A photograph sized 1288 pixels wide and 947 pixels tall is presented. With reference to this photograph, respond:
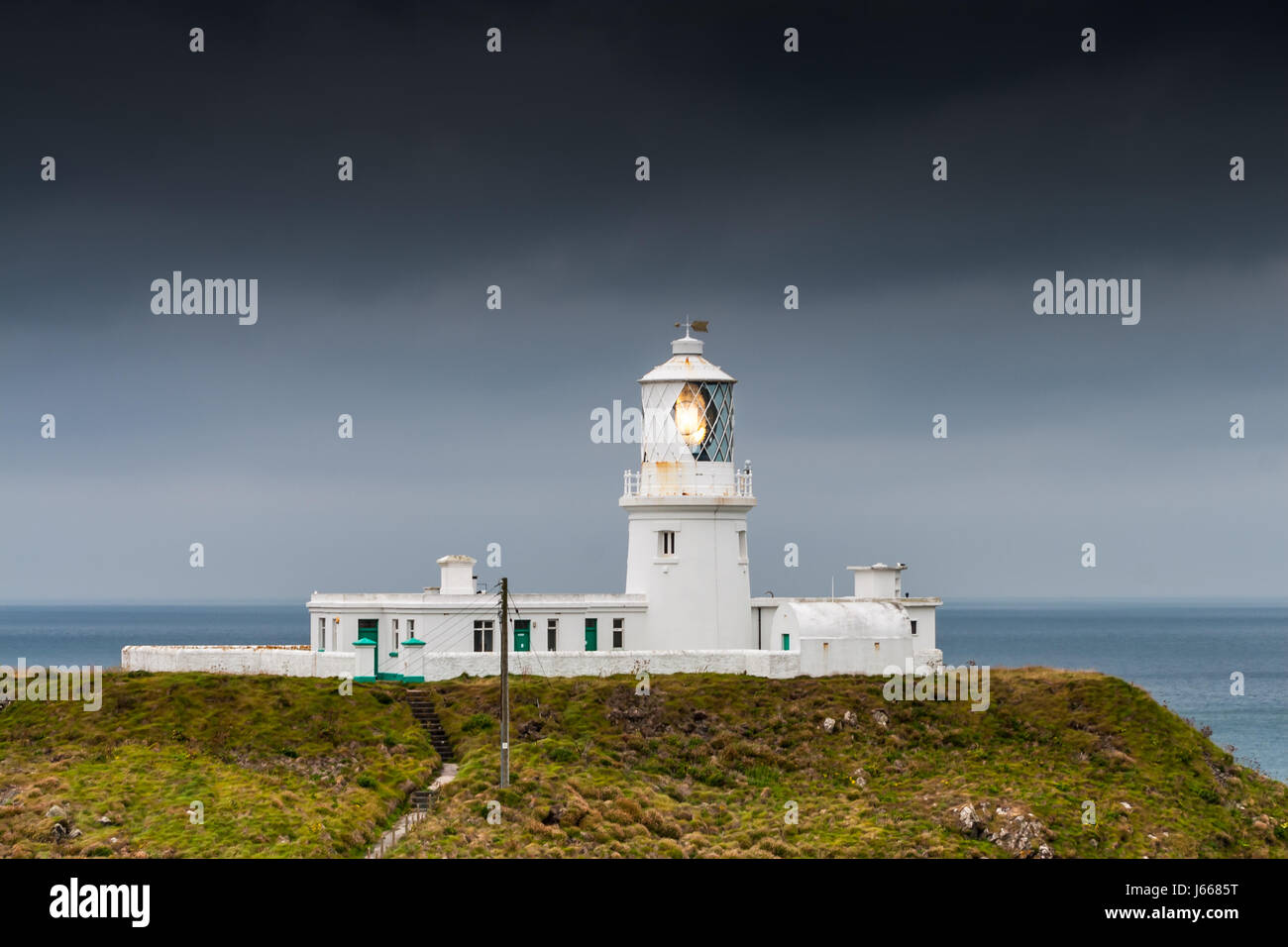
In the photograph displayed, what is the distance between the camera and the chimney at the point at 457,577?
5594 centimetres

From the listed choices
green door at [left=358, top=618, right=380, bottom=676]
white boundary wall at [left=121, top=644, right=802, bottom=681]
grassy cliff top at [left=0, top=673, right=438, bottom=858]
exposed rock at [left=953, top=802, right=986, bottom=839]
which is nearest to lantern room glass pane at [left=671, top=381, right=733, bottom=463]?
white boundary wall at [left=121, top=644, right=802, bottom=681]

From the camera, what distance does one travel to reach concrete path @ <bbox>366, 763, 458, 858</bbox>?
40938 millimetres

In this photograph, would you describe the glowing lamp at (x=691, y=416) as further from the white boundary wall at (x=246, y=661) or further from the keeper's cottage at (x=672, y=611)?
the white boundary wall at (x=246, y=661)

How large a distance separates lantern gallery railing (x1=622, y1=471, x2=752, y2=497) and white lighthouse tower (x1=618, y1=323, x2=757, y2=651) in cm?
3

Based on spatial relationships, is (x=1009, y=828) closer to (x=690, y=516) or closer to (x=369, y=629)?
(x=690, y=516)

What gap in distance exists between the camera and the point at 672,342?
59719 mm

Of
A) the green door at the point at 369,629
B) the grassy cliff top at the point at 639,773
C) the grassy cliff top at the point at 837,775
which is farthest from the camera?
the green door at the point at 369,629

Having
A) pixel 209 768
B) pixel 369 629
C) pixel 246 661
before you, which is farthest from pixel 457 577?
pixel 209 768

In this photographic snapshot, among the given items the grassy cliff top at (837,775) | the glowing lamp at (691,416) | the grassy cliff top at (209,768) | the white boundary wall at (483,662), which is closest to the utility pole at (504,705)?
the grassy cliff top at (837,775)

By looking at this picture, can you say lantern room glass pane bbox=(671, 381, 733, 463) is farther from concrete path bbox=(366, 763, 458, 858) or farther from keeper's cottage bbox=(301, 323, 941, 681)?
concrete path bbox=(366, 763, 458, 858)

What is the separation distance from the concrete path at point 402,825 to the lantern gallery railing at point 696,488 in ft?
46.5

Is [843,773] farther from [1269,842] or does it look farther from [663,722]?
[1269,842]

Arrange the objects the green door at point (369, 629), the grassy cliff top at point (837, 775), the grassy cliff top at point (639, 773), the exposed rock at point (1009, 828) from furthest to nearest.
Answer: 1. the green door at point (369, 629)
2. the exposed rock at point (1009, 828)
3. the grassy cliff top at point (837, 775)
4. the grassy cliff top at point (639, 773)

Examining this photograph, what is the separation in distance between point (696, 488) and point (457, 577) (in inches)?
342
